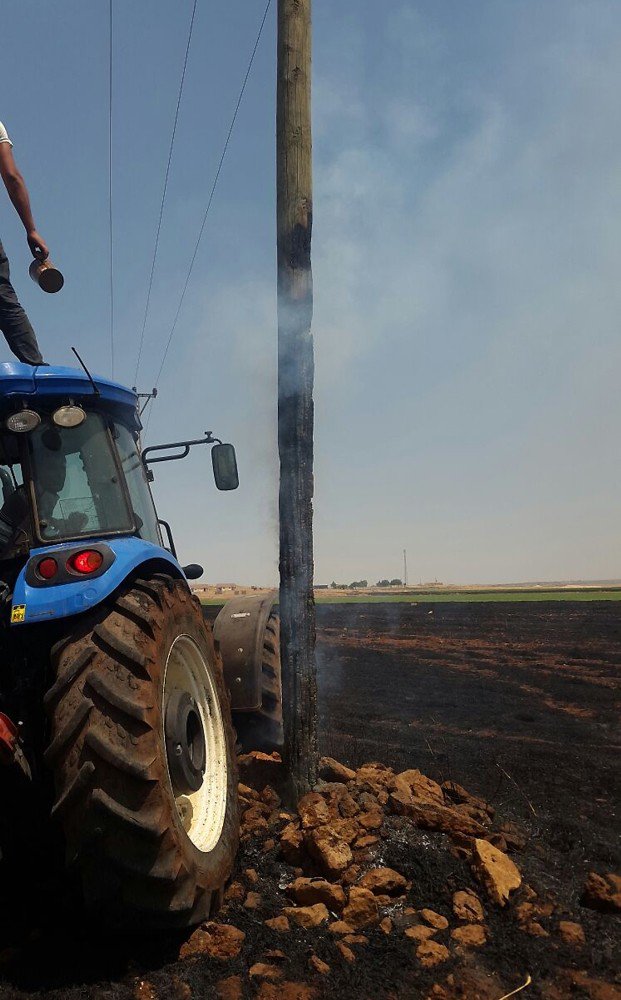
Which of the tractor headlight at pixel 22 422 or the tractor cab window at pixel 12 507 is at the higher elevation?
the tractor headlight at pixel 22 422

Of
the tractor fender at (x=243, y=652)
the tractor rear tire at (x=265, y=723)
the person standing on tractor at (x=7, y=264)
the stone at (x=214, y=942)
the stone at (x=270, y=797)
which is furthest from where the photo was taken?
the tractor rear tire at (x=265, y=723)

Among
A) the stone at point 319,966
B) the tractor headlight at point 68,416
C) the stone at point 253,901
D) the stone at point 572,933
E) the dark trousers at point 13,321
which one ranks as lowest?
the stone at point 572,933

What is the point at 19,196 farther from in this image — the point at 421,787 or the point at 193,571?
the point at 421,787

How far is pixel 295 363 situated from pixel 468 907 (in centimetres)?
357

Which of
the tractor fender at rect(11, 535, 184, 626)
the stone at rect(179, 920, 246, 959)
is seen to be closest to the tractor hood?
the tractor fender at rect(11, 535, 184, 626)

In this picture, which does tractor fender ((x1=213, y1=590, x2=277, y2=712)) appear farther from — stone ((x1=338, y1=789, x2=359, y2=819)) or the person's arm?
the person's arm

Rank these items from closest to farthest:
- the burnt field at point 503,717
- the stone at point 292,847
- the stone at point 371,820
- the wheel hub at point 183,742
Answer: the wheel hub at point 183,742
the stone at point 292,847
the stone at point 371,820
the burnt field at point 503,717

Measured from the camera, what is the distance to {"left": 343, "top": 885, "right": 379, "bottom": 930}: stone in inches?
137

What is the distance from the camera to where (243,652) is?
17.9 ft

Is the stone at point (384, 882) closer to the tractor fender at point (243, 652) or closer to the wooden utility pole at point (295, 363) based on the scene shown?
the wooden utility pole at point (295, 363)

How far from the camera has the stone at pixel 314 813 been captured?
4.18 m

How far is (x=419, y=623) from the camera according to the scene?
20688 millimetres

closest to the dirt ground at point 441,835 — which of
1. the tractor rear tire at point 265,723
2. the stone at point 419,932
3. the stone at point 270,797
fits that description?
the stone at point 419,932

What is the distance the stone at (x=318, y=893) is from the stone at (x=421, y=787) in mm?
1219
